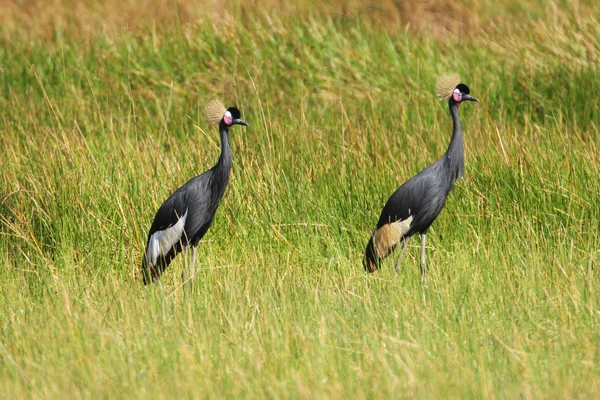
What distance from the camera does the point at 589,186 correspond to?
639 cm

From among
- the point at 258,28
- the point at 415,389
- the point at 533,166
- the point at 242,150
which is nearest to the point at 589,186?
the point at 533,166

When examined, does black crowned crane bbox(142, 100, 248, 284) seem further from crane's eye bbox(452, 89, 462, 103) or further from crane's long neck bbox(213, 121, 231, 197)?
crane's eye bbox(452, 89, 462, 103)

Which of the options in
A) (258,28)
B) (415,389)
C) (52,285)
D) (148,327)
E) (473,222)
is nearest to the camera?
(415,389)

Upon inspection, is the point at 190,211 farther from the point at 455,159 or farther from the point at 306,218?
the point at 455,159

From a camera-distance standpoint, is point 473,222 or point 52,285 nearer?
point 52,285

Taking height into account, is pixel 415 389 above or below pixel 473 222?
above

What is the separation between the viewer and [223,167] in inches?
229

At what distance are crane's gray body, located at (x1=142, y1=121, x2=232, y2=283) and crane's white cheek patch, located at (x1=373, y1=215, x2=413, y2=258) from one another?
945mm

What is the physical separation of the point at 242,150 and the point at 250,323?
8.78 feet

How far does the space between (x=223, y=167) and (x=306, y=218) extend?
802mm

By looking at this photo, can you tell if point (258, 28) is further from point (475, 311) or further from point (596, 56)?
point (475, 311)

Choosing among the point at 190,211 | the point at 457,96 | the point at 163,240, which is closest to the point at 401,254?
the point at 457,96

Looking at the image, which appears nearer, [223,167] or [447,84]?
[223,167]

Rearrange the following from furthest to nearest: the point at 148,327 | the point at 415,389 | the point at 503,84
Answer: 1. the point at 503,84
2. the point at 148,327
3. the point at 415,389
